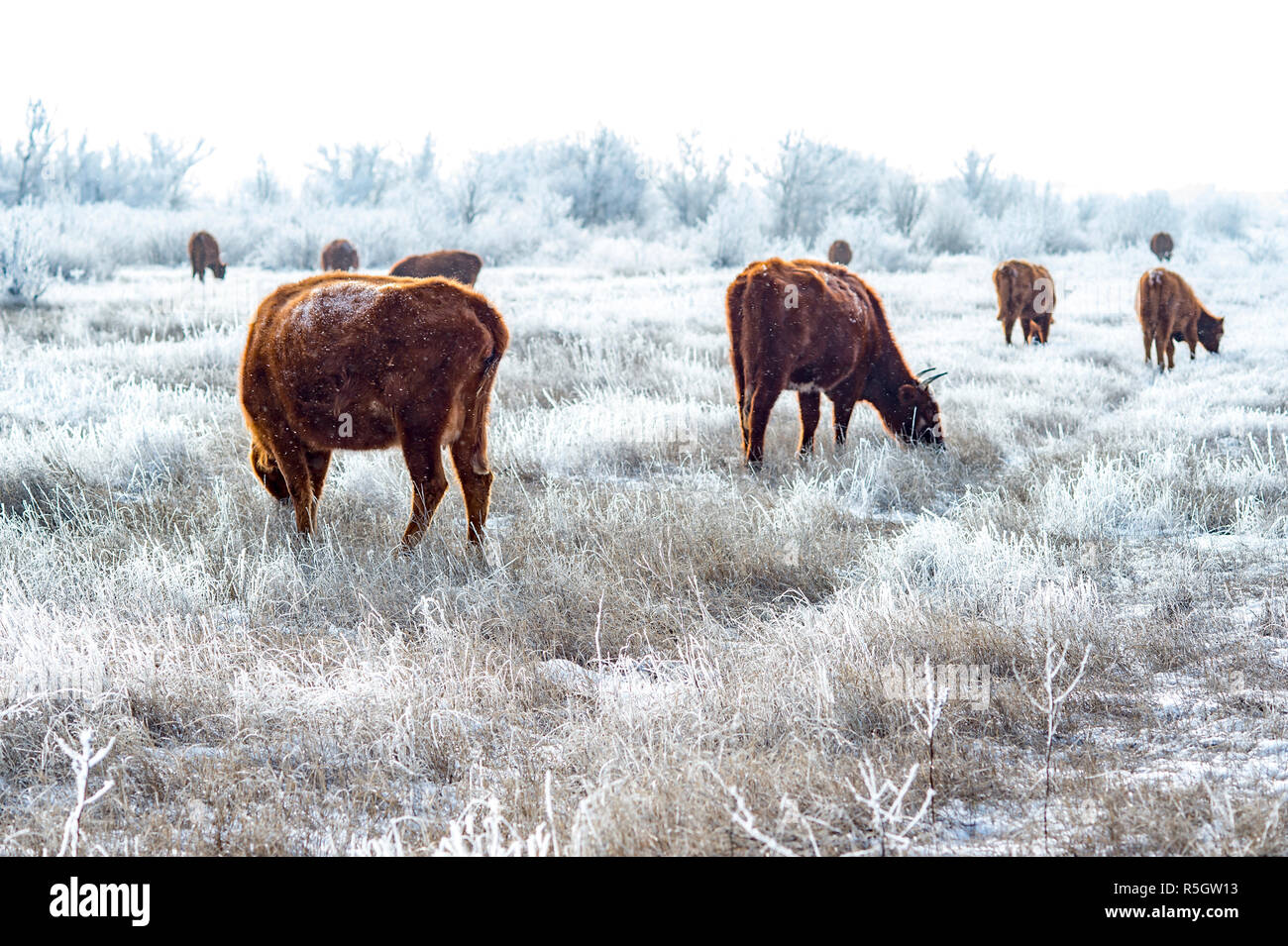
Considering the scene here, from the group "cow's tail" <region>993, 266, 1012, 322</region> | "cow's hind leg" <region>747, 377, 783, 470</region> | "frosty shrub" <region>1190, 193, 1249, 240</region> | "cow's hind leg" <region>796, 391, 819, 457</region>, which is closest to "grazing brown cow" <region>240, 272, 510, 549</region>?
"cow's hind leg" <region>747, 377, 783, 470</region>

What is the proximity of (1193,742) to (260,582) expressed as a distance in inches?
143

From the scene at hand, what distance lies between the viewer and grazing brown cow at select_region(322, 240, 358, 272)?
20156 mm

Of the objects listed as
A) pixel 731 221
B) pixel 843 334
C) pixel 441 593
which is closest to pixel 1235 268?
pixel 731 221

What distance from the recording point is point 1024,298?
1420 cm

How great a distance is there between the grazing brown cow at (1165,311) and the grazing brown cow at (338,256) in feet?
48.9

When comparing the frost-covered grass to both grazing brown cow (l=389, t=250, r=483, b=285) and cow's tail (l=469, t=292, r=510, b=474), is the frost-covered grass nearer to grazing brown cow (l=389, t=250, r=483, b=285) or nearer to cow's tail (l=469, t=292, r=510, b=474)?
cow's tail (l=469, t=292, r=510, b=474)

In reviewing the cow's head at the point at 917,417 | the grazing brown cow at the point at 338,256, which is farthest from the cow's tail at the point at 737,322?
the grazing brown cow at the point at 338,256

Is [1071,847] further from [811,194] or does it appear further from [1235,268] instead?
[811,194]

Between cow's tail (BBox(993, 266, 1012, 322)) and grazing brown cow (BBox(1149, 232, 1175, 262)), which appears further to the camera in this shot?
grazing brown cow (BBox(1149, 232, 1175, 262))

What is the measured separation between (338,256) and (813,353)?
16.0m

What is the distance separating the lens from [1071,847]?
7.68 feet

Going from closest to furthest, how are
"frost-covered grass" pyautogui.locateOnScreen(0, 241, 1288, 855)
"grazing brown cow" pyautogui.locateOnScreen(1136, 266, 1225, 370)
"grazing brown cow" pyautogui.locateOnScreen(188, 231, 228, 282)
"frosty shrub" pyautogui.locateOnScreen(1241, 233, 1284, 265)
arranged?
"frost-covered grass" pyautogui.locateOnScreen(0, 241, 1288, 855) < "grazing brown cow" pyautogui.locateOnScreen(1136, 266, 1225, 370) < "grazing brown cow" pyautogui.locateOnScreen(188, 231, 228, 282) < "frosty shrub" pyautogui.locateOnScreen(1241, 233, 1284, 265)

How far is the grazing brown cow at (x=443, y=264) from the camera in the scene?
15.2 m

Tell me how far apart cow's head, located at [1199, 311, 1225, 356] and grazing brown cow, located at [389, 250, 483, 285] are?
10687 millimetres
